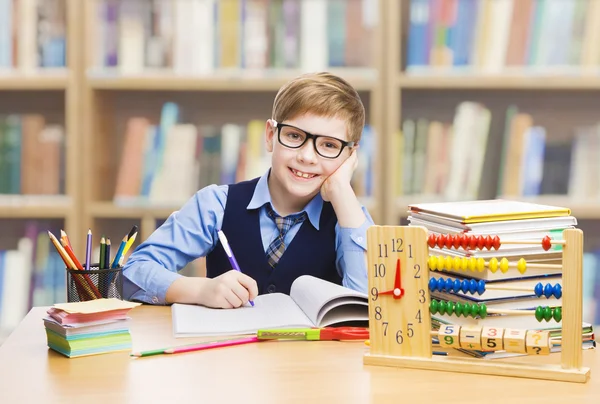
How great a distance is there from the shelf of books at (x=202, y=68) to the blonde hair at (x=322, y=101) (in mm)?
861

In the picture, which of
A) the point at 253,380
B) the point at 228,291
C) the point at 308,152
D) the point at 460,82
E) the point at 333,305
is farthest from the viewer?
the point at 460,82

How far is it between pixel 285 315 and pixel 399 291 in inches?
11.3

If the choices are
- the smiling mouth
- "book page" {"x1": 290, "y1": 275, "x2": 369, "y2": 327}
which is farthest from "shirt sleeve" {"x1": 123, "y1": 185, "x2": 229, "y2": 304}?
"book page" {"x1": 290, "y1": 275, "x2": 369, "y2": 327}

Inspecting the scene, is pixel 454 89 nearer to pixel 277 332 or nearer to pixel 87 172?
pixel 87 172

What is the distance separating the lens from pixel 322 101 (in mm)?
1811

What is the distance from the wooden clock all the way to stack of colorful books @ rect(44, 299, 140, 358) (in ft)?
1.18

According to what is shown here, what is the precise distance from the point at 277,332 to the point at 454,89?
5.95 feet

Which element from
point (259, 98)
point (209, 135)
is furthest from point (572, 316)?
point (259, 98)

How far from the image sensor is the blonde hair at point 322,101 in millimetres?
1808

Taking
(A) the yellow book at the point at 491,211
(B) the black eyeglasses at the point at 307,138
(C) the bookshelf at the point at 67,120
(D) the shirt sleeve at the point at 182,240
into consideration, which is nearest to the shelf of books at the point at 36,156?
(C) the bookshelf at the point at 67,120

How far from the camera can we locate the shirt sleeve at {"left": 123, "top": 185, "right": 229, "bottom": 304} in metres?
1.76

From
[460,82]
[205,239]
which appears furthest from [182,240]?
[460,82]

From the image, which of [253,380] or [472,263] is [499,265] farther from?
[253,380]

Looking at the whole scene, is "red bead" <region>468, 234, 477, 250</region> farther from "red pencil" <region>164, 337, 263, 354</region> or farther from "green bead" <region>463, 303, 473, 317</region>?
"red pencil" <region>164, 337, 263, 354</region>
